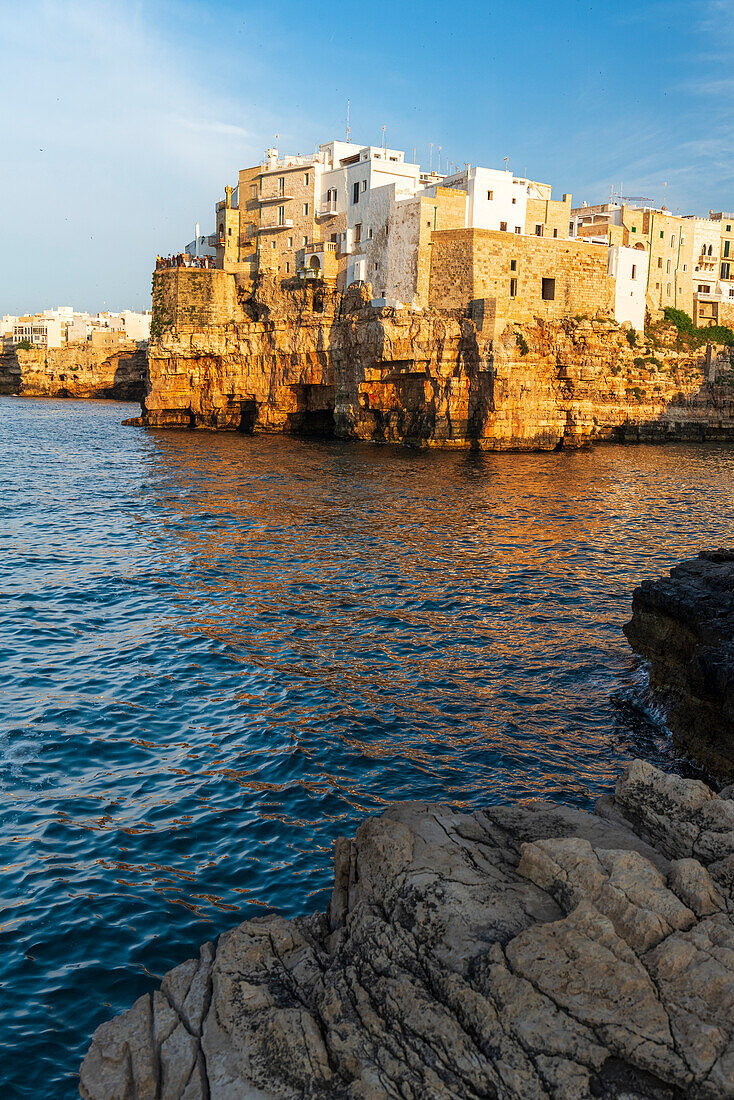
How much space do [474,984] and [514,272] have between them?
5653 cm

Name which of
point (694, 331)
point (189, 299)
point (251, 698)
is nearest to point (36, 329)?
point (189, 299)

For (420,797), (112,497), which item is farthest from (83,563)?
(420,797)

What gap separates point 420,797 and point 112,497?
26.1m

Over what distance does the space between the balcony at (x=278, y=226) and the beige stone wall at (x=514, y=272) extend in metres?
17.1

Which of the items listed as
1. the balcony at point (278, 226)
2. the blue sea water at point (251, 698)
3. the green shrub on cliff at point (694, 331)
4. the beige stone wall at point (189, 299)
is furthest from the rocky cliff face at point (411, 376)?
the blue sea water at point (251, 698)

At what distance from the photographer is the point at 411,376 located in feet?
171

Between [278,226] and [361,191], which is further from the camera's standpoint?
[278,226]

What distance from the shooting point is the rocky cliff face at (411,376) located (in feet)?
163

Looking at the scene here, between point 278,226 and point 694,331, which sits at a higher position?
point 278,226

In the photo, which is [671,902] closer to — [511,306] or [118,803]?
[118,803]

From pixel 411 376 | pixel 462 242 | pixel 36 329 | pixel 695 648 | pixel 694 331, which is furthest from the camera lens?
pixel 36 329

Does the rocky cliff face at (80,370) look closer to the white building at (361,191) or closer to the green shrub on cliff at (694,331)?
the white building at (361,191)

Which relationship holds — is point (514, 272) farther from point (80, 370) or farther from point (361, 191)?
point (80, 370)

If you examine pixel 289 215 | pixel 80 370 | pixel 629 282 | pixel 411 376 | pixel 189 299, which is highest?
pixel 289 215
